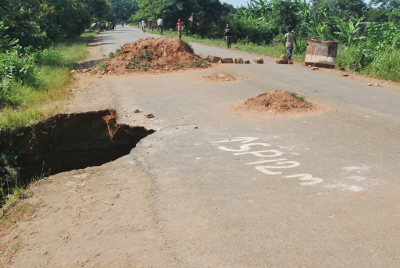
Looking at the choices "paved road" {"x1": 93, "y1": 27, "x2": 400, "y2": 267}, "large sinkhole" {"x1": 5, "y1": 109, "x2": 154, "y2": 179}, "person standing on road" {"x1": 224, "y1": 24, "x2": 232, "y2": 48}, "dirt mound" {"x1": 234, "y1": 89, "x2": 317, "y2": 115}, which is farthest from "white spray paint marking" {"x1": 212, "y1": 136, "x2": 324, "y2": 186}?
"person standing on road" {"x1": 224, "y1": 24, "x2": 232, "y2": 48}

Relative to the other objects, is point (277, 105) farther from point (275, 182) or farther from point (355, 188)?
point (355, 188)

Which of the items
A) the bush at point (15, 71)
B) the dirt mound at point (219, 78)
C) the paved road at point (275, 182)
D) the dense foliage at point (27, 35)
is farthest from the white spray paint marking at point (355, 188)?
the bush at point (15, 71)

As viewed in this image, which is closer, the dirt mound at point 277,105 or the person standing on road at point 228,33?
the dirt mound at point 277,105

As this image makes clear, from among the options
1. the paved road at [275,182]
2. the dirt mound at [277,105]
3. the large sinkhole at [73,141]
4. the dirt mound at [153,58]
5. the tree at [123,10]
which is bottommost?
the large sinkhole at [73,141]

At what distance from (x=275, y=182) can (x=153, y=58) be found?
485 inches

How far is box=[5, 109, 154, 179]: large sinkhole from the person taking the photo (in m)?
8.52

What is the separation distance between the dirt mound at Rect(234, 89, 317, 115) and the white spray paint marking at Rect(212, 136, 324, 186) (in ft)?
6.68

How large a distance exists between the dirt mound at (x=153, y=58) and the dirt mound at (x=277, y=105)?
7113mm

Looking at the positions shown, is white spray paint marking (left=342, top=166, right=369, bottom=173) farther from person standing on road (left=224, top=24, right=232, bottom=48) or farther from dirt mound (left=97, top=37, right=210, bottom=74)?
person standing on road (left=224, top=24, right=232, bottom=48)

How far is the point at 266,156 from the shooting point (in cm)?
605

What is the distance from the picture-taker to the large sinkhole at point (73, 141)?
8522 mm

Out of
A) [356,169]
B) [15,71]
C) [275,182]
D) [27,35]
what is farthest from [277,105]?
[27,35]

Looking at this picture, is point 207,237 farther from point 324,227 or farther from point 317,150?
point 317,150

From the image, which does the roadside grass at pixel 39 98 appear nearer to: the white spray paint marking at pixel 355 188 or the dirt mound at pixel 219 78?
the dirt mound at pixel 219 78
